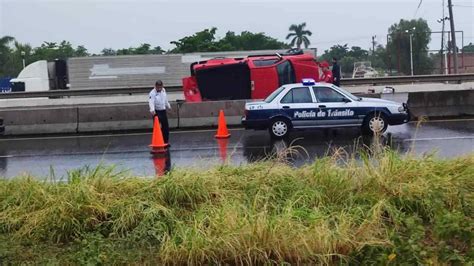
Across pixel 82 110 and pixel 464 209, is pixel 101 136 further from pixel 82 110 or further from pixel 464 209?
pixel 464 209

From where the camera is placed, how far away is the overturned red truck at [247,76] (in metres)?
19.8

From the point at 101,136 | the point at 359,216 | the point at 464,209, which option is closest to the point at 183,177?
the point at 359,216

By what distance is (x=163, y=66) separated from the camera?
3581 cm

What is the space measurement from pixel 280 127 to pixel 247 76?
6.05 m

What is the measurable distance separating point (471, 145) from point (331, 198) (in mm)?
7237

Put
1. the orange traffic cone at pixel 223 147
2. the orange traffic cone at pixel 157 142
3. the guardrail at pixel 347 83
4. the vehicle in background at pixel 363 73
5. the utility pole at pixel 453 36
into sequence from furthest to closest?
the vehicle in background at pixel 363 73 < the utility pole at pixel 453 36 < the guardrail at pixel 347 83 < the orange traffic cone at pixel 157 142 < the orange traffic cone at pixel 223 147

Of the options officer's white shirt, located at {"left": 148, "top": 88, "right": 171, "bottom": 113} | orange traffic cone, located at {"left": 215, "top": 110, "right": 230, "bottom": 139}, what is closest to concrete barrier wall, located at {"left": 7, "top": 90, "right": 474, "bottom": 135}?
orange traffic cone, located at {"left": 215, "top": 110, "right": 230, "bottom": 139}

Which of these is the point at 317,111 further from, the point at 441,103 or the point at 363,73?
the point at 363,73

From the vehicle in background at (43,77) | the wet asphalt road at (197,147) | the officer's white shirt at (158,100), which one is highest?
the vehicle in background at (43,77)

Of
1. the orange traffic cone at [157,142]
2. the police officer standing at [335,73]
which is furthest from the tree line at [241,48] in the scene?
the orange traffic cone at [157,142]

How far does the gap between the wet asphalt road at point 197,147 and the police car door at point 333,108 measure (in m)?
0.46

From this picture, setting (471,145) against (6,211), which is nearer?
(6,211)

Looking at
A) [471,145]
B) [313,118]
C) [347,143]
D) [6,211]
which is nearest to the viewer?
[6,211]

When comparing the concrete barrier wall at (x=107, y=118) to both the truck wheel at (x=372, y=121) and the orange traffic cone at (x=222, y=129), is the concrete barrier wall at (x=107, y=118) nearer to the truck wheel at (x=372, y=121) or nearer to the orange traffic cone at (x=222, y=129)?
the orange traffic cone at (x=222, y=129)
